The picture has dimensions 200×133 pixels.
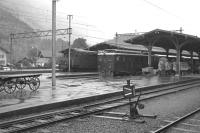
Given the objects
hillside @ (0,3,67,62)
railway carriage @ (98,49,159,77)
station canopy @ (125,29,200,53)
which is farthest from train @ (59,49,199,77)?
hillside @ (0,3,67,62)

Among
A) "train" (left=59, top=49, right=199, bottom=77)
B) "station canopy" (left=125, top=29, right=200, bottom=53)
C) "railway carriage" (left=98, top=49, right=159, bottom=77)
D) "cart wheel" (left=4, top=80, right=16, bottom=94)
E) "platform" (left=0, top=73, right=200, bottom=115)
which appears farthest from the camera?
"train" (left=59, top=49, right=199, bottom=77)

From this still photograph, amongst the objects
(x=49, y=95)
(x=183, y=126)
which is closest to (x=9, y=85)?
(x=49, y=95)

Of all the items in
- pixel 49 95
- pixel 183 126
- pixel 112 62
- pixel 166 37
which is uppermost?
pixel 166 37

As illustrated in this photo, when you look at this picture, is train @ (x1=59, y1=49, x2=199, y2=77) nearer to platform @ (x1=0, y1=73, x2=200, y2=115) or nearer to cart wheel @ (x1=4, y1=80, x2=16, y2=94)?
platform @ (x1=0, y1=73, x2=200, y2=115)

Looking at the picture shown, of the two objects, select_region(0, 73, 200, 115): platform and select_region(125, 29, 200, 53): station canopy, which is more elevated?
select_region(125, 29, 200, 53): station canopy

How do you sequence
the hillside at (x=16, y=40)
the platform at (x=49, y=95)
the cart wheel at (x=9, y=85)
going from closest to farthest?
1. the platform at (x=49, y=95)
2. the cart wheel at (x=9, y=85)
3. the hillside at (x=16, y=40)

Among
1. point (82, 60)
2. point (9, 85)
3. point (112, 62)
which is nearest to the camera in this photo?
point (9, 85)

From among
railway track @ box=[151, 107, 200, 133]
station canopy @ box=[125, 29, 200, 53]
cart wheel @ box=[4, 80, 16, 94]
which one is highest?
station canopy @ box=[125, 29, 200, 53]

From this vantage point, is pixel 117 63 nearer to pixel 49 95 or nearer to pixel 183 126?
pixel 49 95

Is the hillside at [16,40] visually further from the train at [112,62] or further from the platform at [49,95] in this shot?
the platform at [49,95]

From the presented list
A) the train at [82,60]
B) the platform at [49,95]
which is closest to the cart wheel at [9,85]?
the platform at [49,95]

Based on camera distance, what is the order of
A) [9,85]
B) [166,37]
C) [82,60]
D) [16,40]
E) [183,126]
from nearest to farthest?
[183,126]
[9,85]
[166,37]
[82,60]
[16,40]

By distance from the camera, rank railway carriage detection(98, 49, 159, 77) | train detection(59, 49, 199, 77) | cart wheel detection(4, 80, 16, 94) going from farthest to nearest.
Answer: train detection(59, 49, 199, 77) < railway carriage detection(98, 49, 159, 77) < cart wheel detection(4, 80, 16, 94)

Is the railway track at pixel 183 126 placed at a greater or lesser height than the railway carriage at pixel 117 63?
lesser
